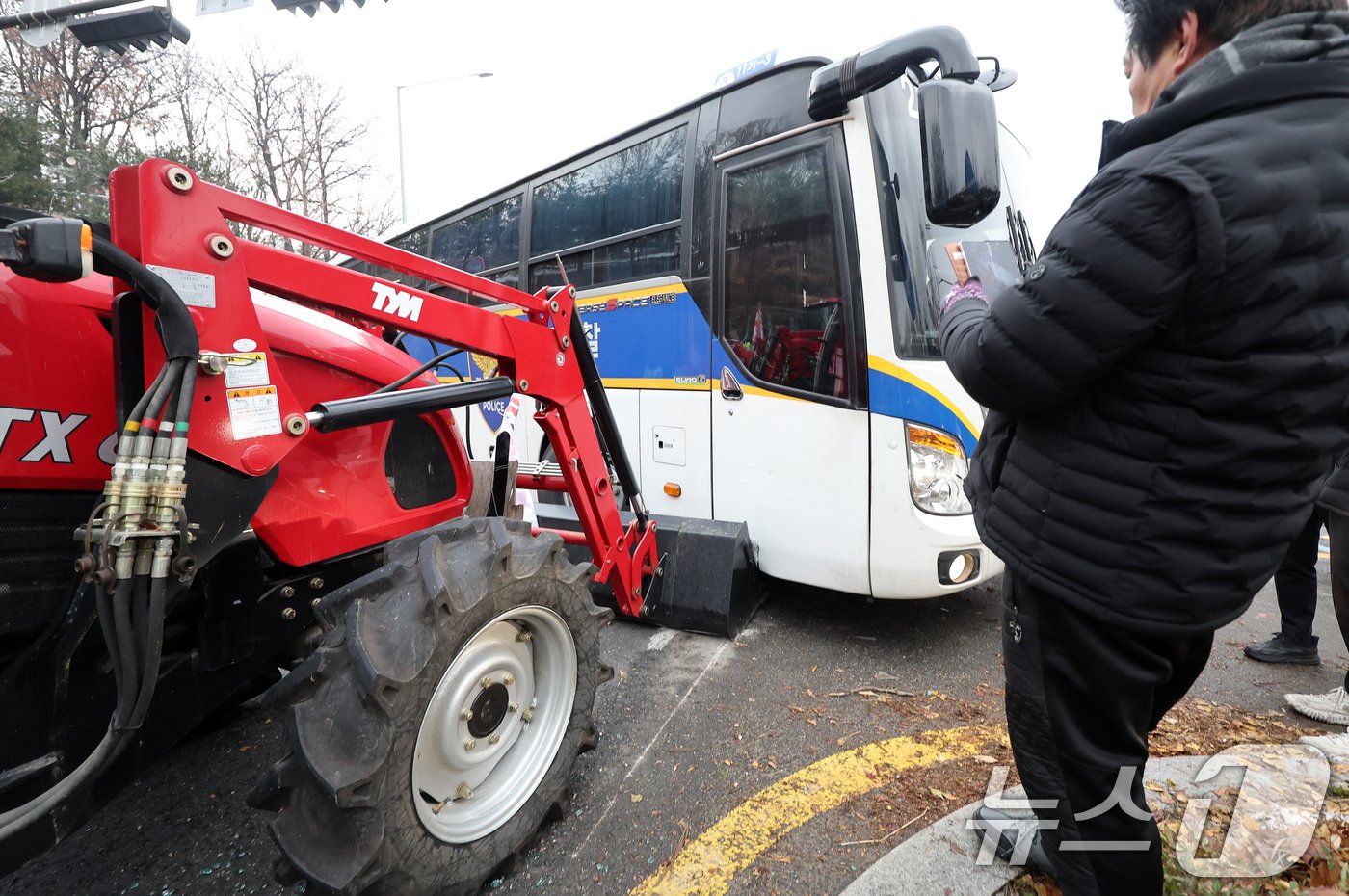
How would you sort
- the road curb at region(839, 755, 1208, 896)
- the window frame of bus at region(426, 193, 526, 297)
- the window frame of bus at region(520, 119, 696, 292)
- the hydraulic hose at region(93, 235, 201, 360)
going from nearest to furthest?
the hydraulic hose at region(93, 235, 201, 360), the road curb at region(839, 755, 1208, 896), the window frame of bus at region(520, 119, 696, 292), the window frame of bus at region(426, 193, 526, 297)

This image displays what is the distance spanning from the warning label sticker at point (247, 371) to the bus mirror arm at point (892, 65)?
2.29m

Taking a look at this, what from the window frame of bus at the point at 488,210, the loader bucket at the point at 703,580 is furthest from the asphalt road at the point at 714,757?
the window frame of bus at the point at 488,210

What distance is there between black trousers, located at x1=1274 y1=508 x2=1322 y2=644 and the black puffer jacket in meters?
2.55

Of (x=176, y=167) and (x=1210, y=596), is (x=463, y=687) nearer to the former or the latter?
(x=176, y=167)

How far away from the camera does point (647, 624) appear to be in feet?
12.3

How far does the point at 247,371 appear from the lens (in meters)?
1.54

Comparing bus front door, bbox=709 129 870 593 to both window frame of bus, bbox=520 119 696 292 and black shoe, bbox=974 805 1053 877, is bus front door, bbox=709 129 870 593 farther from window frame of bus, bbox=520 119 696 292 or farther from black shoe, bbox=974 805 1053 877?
black shoe, bbox=974 805 1053 877

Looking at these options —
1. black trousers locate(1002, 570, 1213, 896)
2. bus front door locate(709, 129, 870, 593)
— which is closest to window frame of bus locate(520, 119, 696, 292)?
bus front door locate(709, 129, 870, 593)

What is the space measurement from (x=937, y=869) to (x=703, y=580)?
6.20ft

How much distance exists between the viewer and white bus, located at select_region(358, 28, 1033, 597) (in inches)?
123

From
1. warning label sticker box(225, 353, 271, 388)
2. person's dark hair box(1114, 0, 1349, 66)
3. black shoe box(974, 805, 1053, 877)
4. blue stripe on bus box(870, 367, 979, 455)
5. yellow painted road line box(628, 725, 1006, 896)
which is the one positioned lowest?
yellow painted road line box(628, 725, 1006, 896)

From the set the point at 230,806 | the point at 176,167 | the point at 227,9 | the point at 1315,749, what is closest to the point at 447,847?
the point at 230,806

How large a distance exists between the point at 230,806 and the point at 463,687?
1.16 m

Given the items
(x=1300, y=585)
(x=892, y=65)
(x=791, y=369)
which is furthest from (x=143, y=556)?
(x=1300, y=585)
